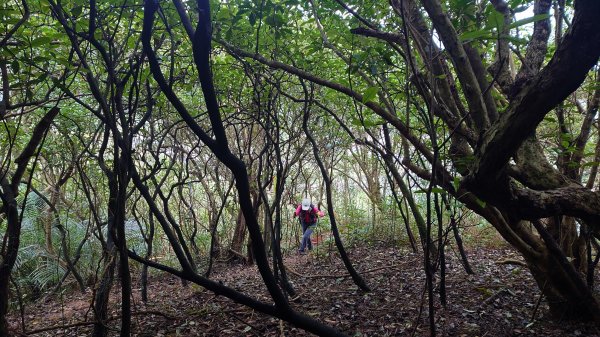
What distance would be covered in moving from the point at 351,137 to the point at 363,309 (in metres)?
1.86

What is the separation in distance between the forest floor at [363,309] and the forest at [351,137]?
3cm

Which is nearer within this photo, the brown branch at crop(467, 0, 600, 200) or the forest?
the brown branch at crop(467, 0, 600, 200)

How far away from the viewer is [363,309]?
3.97 metres

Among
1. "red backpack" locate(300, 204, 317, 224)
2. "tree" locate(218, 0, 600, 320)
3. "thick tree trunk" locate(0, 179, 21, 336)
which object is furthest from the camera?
"red backpack" locate(300, 204, 317, 224)

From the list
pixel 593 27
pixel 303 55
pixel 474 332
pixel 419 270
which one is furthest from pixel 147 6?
pixel 419 270

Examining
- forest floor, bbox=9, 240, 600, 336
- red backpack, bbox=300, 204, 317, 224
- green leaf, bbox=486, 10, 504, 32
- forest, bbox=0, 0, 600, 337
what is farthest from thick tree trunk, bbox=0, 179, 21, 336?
red backpack, bbox=300, 204, 317, 224

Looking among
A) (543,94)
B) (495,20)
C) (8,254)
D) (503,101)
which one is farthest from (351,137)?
(8,254)

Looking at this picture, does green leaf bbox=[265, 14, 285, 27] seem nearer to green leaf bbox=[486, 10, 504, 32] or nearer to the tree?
the tree

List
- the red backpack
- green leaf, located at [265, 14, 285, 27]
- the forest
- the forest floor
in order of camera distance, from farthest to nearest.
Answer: the red backpack, the forest floor, green leaf, located at [265, 14, 285, 27], the forest

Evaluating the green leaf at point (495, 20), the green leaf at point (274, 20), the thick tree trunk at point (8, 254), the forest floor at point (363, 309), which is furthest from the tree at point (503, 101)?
the thick tree trunk at point (8, 254)

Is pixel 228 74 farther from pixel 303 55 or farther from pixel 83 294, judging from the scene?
pixel 83 294

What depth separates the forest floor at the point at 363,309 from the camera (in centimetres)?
338

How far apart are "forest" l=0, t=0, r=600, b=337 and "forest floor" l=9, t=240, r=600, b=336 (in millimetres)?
28

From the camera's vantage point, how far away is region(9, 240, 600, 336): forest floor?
338 cm
